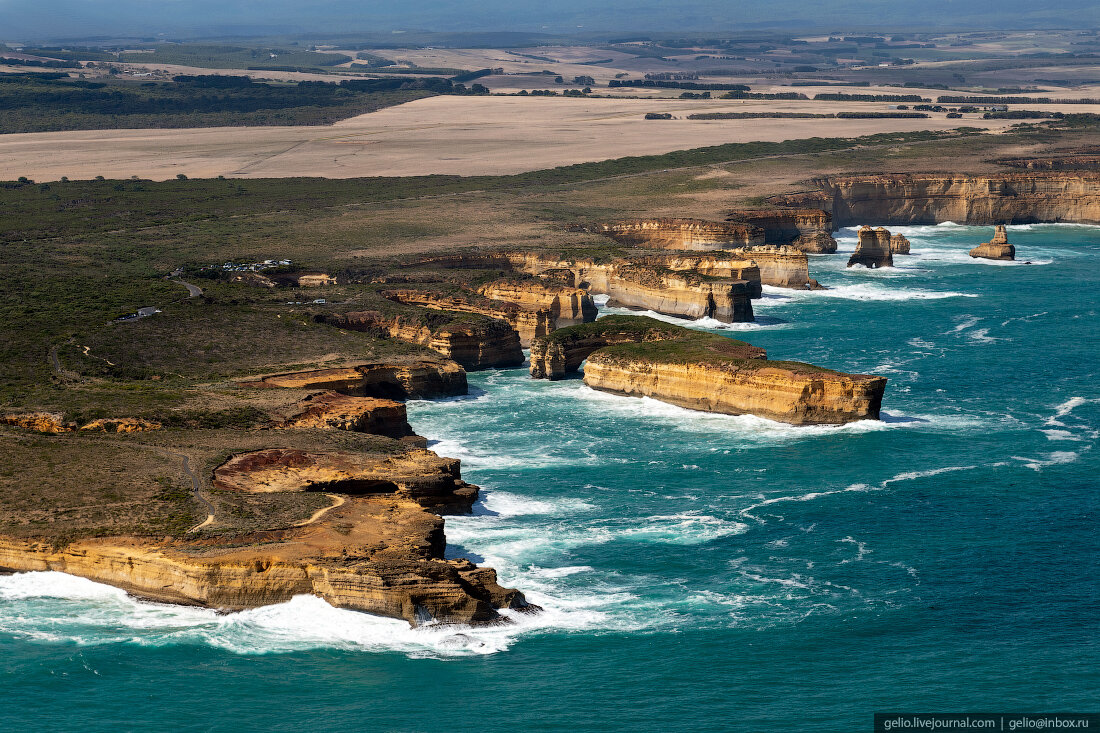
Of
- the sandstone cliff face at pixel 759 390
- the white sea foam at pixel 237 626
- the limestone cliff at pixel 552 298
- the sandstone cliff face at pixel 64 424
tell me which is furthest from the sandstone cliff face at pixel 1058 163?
the white sea foam at pixel 237 626

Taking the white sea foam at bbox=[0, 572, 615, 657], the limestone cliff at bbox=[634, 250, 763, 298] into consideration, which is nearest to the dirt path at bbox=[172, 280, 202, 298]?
the limestone cliff at bbox=[634, 250, 763, 298]

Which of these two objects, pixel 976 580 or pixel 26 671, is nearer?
pixel 26 671

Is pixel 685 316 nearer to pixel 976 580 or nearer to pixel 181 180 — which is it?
pixel 976 580

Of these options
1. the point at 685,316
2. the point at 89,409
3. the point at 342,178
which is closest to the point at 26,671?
the point at 89,409

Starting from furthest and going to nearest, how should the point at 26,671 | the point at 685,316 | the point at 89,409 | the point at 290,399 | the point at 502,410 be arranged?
the point at 685,316 < the point at 502,410 < the point at 290,399 < the point at 89,409 < the point at 26,671

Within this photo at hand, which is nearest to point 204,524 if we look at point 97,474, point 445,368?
point 97,474

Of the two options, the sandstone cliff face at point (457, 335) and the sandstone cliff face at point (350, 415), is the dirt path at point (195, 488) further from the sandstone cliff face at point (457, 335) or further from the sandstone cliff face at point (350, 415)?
the sandstone cliff face at point (457, 335)

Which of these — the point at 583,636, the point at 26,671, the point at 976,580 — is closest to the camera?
the point at 26,671

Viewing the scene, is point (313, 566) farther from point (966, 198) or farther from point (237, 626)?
point (966, 198)
